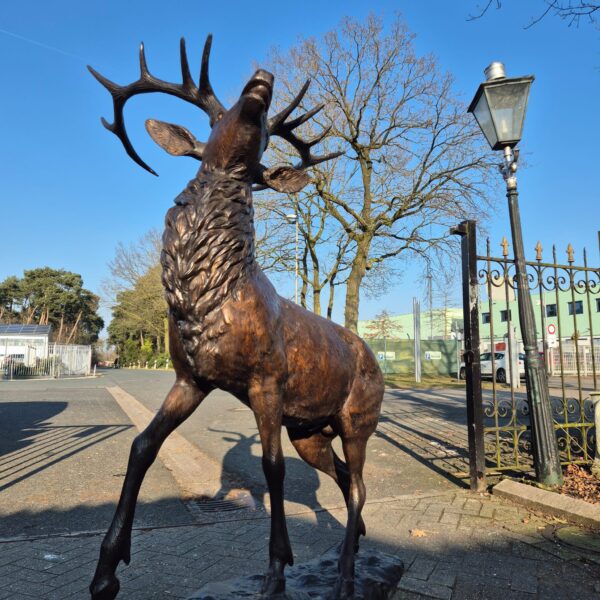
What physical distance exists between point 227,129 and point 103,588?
6.50ft

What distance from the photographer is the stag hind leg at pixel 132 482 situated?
1.92 meters

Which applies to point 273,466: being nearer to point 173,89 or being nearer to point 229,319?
point 229,319

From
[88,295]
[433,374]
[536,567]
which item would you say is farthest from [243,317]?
[88,295]

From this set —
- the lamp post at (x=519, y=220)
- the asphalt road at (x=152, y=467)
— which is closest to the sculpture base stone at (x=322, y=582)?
the asphalt road at (x=152, y=467)

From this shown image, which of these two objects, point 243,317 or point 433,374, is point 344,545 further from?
point 433,374

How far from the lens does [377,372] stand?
9.48ft

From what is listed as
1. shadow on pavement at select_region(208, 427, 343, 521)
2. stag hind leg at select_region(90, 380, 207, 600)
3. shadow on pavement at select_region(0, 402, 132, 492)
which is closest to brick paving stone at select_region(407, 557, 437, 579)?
shadow on pavement at select_region(208, 427, 343, 521)

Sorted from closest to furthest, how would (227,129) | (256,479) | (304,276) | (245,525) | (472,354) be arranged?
(227,129), (245,525), (472,354), (256,479), (304,276)

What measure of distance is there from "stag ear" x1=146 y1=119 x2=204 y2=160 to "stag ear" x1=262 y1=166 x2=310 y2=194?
0.39 meters

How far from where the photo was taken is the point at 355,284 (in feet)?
52.7

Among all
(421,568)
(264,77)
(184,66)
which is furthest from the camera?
(421,568)

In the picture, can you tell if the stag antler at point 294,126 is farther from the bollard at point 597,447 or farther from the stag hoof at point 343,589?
the bollard at point 597,447

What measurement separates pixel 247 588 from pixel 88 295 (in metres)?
62.8

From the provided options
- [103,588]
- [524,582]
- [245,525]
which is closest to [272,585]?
[103,588]
